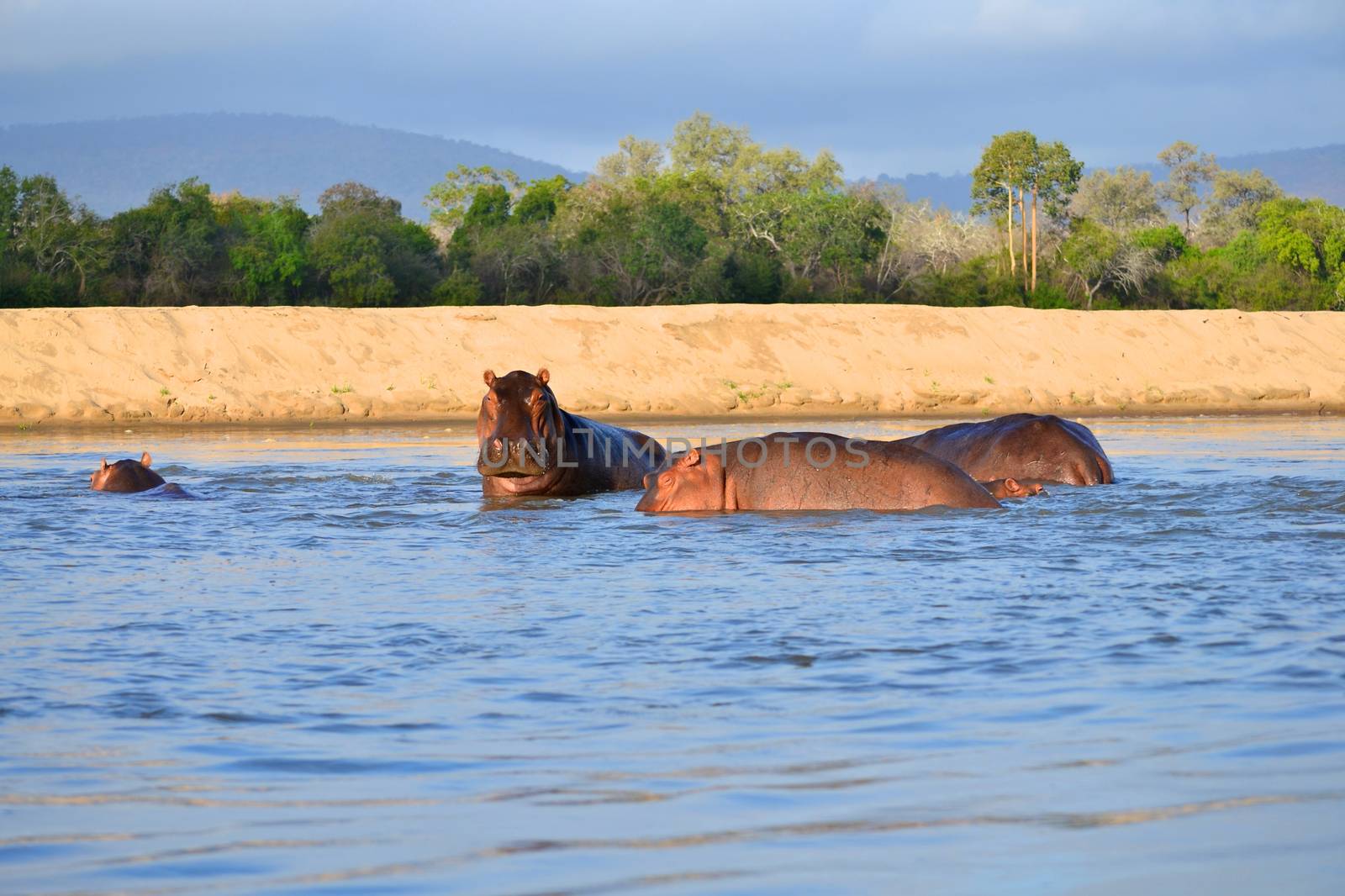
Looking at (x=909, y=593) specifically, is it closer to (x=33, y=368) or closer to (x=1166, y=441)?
(x=1166, y=441)

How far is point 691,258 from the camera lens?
43.1m

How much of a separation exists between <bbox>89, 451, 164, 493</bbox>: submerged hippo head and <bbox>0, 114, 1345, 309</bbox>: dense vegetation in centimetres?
2398

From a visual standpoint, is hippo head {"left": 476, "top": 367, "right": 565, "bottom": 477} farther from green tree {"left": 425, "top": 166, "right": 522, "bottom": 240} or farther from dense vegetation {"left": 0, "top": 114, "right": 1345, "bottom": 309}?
green tree {"left": 425, "top": 166, "right": 522, "bottom": 240}

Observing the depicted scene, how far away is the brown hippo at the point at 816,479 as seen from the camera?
394 inches

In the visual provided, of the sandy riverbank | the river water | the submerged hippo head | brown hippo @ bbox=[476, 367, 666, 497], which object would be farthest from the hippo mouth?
the sandy riverbank

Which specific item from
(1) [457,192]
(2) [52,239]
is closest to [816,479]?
(2) [52,239]

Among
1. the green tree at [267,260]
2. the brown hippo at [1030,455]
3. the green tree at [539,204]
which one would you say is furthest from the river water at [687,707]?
the green tree at [539,204]

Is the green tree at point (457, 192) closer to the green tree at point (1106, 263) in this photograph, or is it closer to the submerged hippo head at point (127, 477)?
the green tree at point (1106, 263)

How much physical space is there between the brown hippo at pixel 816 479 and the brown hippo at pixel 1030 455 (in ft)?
6.72

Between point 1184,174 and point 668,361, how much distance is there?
9356 cm

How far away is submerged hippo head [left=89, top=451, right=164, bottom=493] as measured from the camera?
1317 cm

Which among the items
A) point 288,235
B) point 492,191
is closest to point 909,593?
point 288,235

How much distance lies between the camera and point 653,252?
4300cm

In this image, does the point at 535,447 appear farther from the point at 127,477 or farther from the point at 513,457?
the point at 127,477
